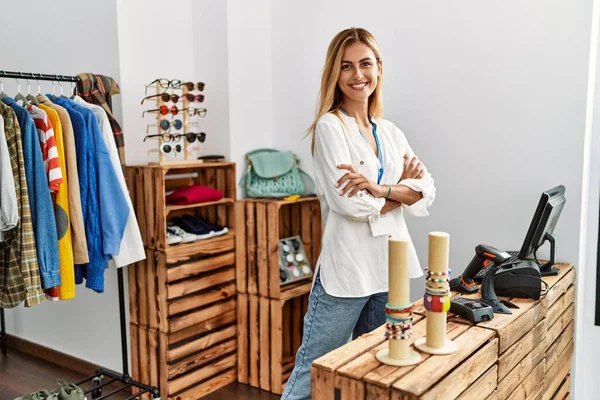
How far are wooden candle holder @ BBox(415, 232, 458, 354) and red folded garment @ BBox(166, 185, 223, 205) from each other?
5.57 feet

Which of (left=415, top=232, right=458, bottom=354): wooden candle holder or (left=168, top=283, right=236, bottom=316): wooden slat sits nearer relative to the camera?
(left=415, top=232, right=458, bottom=354): wooden candle holder

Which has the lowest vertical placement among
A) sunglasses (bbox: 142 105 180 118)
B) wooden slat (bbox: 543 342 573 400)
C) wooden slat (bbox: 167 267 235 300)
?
wooden slat (bbox: 543 342 573 400)

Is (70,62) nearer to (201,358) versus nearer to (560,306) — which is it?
(201,358)

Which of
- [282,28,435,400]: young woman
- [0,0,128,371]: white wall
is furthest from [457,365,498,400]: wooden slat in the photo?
[0,0,128,371]: white wall

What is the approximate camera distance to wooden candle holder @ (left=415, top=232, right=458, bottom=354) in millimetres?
1461

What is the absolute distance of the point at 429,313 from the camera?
59.7 inches

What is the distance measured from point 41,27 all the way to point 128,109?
85 cm

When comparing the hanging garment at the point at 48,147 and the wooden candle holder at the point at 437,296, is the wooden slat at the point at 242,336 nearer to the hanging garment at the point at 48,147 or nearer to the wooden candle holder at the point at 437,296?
the hanging garment at the point at 48,147

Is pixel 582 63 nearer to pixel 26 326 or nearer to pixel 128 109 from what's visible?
pixel 128 109

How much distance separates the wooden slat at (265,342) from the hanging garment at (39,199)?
1.10 metres

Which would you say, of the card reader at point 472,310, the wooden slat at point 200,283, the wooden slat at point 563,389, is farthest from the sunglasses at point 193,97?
the wooden slat at point 563,389

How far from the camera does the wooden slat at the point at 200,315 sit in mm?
2918

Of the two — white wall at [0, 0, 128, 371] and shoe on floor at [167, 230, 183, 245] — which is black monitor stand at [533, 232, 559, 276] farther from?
white wall at [0, 0, 128, 371]

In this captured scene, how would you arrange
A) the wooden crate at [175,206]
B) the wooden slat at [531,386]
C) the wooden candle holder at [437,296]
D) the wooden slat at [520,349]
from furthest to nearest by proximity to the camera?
the wooden crate at [175,206]
the wooden slat at [531,386]
the wooden slat at [520,349]
the wooden candle holder at [437,296]
